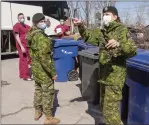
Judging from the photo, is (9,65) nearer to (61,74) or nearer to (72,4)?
(61,74)

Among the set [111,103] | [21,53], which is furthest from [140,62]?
[21,53]

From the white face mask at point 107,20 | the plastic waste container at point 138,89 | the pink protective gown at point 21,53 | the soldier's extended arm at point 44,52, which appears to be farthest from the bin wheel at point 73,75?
the white face mask at point 107,20

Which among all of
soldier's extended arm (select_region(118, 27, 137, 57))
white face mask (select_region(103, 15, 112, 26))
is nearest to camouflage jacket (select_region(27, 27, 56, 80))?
white face mask (select_region(103, 15, 112, 26))

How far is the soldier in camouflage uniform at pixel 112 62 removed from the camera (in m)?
3.41

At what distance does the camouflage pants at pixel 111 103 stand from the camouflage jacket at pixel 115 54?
0.09m

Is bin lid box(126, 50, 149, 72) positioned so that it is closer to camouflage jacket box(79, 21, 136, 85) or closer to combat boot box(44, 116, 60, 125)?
camouflage jacket box(79, 21, 136, 85)

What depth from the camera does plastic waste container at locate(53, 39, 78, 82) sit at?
697 centimetres

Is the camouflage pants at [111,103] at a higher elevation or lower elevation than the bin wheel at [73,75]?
higher

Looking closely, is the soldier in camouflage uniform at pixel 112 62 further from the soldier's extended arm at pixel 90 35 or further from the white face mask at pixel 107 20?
the soldier's extended arm at pixel 90 35

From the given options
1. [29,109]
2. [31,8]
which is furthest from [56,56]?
[31,8]

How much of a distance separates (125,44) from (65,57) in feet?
12.7

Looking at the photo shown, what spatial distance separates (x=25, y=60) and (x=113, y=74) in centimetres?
414

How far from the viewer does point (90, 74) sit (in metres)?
5.25

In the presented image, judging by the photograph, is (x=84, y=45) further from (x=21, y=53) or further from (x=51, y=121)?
(x=51, y=121)
